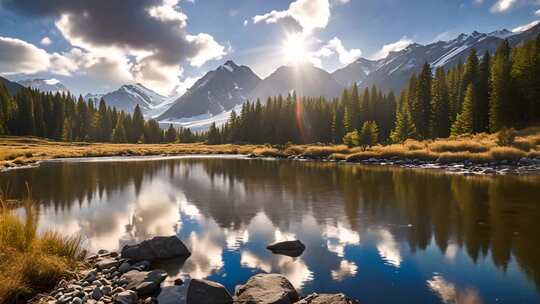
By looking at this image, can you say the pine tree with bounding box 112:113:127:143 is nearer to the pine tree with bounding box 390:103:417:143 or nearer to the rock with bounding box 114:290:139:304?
the pine tree with bounding box 390:103:417:143

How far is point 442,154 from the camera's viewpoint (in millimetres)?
48250

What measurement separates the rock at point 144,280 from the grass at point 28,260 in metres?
1.69

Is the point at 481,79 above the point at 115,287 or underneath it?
above

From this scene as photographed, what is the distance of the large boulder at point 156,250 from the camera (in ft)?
39.3

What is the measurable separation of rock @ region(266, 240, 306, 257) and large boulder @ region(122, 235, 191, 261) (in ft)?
10.6

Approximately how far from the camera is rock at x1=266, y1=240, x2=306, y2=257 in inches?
508

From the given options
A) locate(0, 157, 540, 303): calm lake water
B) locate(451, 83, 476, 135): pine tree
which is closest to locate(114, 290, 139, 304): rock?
locate(0, 157, 540, 303): calm lake water

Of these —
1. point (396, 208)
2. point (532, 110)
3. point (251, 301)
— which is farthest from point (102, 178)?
point (532, 110)

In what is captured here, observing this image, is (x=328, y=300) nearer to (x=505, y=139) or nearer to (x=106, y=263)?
(x=106, y=263)

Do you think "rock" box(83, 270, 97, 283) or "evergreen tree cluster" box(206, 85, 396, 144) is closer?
"rock" box(83, 270, 97, 283)

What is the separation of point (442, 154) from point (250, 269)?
4472 centimetres

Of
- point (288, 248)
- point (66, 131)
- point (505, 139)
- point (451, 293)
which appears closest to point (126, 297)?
point (288, 248)

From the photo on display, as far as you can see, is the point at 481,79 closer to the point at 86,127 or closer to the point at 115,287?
the point at 115,287

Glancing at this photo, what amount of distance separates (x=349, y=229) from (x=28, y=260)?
493 inches
